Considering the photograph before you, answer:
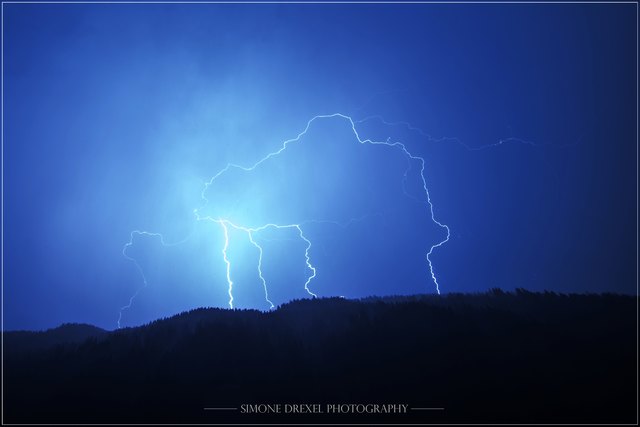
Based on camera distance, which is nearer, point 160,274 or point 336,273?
point 336,273

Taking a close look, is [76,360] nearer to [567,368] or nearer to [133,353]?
[133,353]

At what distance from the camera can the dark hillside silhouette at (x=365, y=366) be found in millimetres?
5133

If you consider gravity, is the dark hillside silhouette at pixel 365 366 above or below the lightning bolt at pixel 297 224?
below

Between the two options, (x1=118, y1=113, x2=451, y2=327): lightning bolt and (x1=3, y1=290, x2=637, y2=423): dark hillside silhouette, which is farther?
(x1=118, y1=113, x2=451, y2=327): lightning bolt

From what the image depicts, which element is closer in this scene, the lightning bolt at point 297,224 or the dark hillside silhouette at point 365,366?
the dark hillside silhouette at point 365,366

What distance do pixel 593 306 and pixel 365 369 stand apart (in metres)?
6.64

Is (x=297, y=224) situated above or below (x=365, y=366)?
above

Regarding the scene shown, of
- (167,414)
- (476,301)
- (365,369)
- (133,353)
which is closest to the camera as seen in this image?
(167,414)

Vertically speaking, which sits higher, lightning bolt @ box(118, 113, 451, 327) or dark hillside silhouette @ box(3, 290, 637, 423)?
lightning bolt @ box(118, 113, 451, 327)

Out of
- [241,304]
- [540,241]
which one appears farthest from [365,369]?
[540,241]

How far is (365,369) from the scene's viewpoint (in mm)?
6129

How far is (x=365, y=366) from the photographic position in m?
6.20

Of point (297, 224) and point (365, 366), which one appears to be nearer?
point (365, 366)

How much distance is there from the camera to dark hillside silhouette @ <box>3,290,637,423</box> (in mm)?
5133
